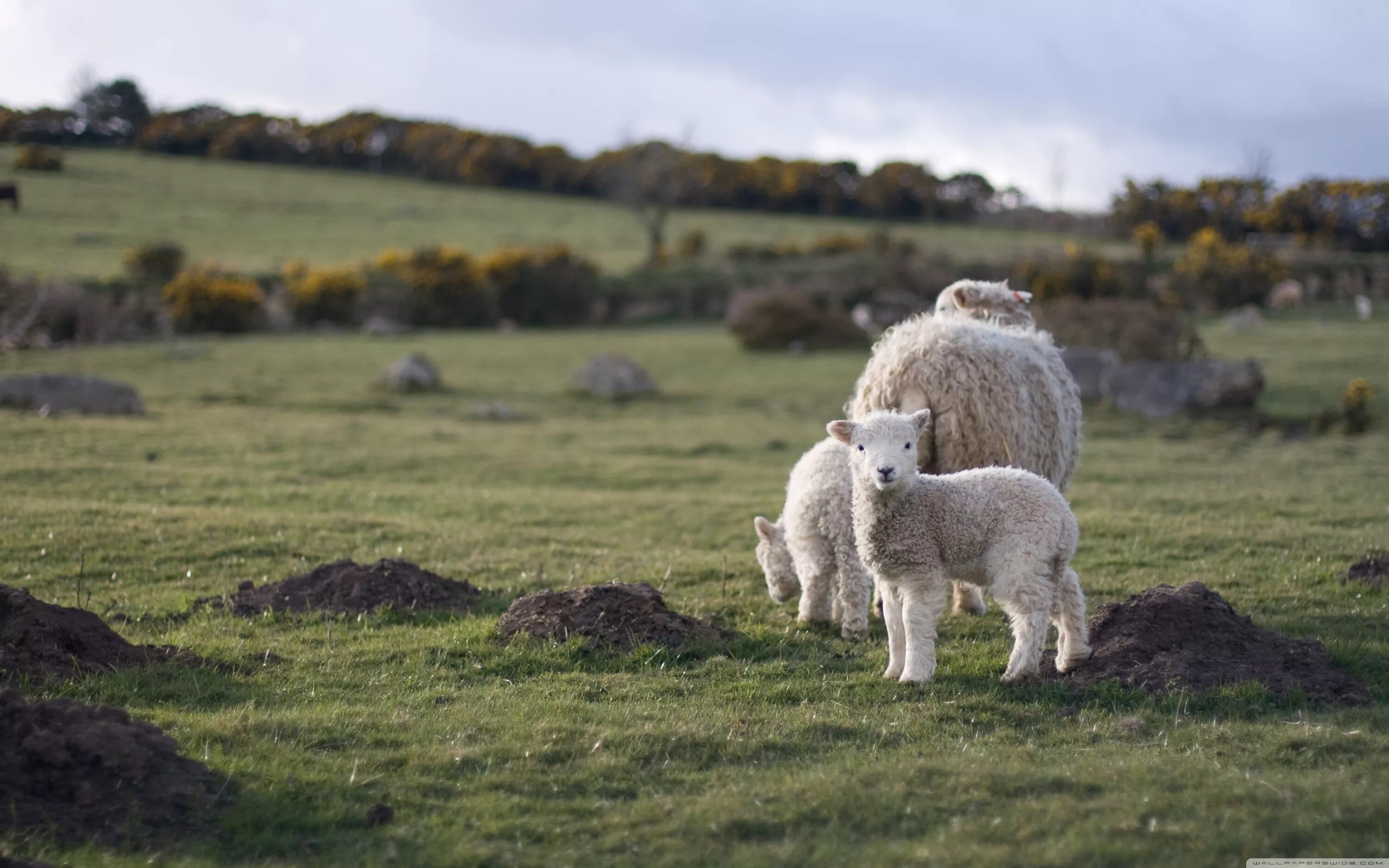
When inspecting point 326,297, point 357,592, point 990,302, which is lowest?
point 357,592

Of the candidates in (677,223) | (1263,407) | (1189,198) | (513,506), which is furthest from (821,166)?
(513,506)

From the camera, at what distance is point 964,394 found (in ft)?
32.0

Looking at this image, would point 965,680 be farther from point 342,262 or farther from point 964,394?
point 342,262

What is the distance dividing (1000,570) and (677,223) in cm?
6658

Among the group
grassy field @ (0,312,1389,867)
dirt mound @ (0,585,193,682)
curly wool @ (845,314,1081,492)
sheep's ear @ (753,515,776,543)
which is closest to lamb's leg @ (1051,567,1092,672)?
grassy field @ (0,312,1389,867)

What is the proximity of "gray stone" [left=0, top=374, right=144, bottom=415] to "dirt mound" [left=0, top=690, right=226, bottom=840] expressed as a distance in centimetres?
1795

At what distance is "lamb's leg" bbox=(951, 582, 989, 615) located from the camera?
33.1 feet

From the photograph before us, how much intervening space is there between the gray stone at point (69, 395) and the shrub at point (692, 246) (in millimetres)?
38518

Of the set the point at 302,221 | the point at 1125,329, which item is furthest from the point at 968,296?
the point at 302,221

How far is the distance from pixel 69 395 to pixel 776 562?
17.9 meters

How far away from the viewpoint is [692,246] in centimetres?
6000

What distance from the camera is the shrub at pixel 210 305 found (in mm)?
39594

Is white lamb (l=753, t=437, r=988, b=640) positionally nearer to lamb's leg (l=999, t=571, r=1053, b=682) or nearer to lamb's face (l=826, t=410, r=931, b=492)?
lamb's face (l=826, t=410, r=931, b=492)

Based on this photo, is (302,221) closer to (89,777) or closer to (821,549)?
(821,549)
